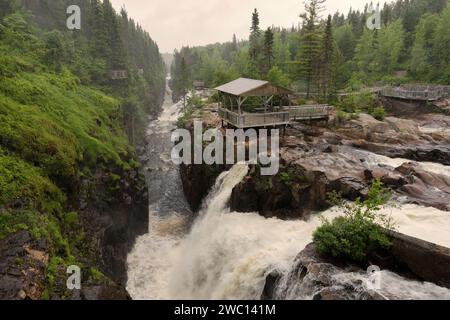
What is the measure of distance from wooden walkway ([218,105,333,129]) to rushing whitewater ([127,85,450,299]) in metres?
4.29

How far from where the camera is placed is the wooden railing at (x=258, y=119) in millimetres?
24766

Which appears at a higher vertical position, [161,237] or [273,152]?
[273,152]

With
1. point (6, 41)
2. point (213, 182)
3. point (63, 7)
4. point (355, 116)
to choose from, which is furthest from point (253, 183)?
point (63, 7)

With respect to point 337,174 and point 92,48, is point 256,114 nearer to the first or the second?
point 337,174

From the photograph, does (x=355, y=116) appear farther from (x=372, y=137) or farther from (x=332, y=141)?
(x=332, y=141)

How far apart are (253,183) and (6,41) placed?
2968 cm

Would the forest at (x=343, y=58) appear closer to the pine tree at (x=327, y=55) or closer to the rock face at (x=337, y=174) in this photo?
the pine tree at (x=327, y=55)

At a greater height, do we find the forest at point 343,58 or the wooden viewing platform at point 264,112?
the forest at point 343,58

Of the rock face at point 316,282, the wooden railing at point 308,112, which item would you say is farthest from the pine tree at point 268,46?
the rock face at point 316,282

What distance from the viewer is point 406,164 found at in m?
19.4

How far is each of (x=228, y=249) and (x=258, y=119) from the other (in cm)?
1140

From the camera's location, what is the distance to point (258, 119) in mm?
25109

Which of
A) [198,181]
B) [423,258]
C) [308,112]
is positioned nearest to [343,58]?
[308,112]

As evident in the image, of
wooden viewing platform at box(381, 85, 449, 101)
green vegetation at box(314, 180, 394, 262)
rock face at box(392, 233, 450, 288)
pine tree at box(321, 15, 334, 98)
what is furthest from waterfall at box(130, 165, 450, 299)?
wooden viewing platform at box(381, 85, 449, 101)
